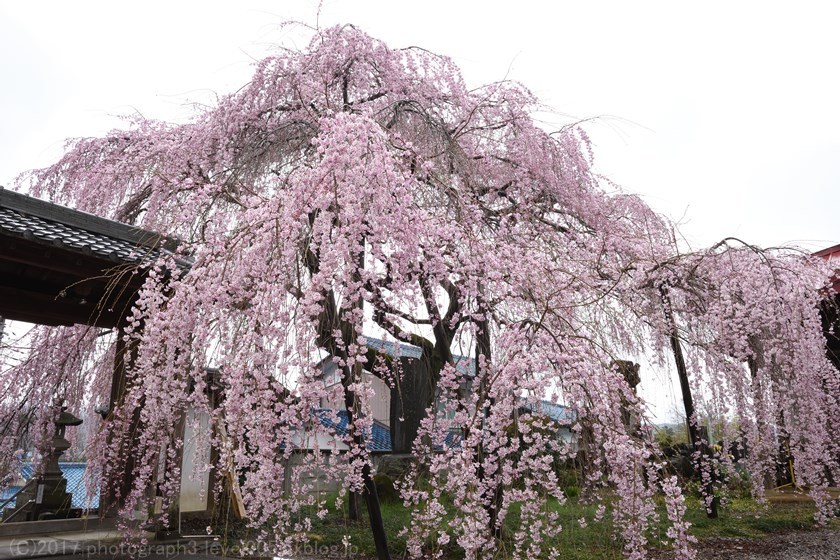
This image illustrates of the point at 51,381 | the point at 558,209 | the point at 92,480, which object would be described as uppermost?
the point at 558,209

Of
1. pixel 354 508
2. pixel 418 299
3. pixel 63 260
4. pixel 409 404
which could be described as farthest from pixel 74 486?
pixel 418 299

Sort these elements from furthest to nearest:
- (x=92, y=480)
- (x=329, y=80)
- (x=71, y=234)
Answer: (x=329, y=80), (x=92, y=480), (x=71, y=234)

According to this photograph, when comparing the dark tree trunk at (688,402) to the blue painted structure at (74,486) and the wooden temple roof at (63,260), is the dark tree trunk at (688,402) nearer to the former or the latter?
the wooden temple roof at (63,260)

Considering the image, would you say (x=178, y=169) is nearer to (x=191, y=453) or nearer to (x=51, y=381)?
(x=51, y=381)

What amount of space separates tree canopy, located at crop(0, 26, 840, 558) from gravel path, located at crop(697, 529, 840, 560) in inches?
25.7

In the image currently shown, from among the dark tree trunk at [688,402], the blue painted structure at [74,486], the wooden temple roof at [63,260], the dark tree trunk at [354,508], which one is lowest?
the dark tree trunk at [354,508]

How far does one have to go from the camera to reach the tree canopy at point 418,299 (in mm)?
3320

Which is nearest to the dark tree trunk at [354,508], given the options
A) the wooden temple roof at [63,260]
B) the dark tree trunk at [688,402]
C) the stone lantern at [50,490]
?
the stone lantern at [50,490]

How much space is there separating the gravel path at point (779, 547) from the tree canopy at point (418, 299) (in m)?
0.65

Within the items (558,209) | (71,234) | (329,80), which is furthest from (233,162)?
(558,209)

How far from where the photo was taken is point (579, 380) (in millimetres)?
3516

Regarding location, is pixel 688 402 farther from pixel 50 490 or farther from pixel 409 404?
pixel 50 490

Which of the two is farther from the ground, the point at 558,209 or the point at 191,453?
the point at 558,209

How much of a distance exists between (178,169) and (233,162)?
711 mm
